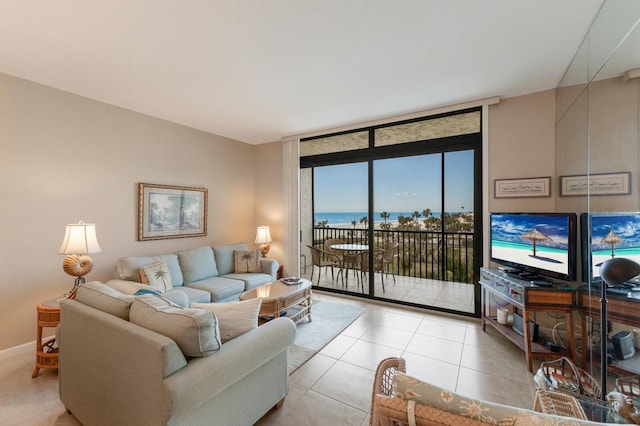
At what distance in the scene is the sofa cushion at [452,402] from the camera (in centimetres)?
73

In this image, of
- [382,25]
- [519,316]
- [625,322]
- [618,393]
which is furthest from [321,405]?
[382,25]

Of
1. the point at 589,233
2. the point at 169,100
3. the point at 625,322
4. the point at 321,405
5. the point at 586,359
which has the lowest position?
the point at 321,405

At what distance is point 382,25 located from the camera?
193cm

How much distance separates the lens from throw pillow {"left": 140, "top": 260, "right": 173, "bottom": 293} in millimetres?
2975

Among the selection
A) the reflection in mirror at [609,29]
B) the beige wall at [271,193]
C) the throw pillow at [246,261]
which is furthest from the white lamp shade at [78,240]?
the reflection in mirror at [609,29]

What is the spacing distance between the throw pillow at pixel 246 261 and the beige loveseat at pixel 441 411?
3418mm

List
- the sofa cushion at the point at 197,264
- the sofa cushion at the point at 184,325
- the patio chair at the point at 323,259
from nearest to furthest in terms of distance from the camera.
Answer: the sofa cushion at the point at 184,325 < the sofa cushion at the point at 197,264 < the patio chair at the point at 323,259

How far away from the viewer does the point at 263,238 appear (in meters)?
4.66

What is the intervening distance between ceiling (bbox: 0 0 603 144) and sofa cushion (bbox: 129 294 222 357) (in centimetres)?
193

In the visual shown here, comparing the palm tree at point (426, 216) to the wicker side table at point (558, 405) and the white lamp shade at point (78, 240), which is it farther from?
the white lamp shade at point (78, 240)

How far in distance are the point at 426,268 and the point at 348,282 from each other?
1.59 meters

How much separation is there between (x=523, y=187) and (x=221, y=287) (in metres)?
3.80

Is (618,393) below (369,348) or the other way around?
the other way around

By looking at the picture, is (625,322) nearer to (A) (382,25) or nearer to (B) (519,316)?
(B) (519,316)
